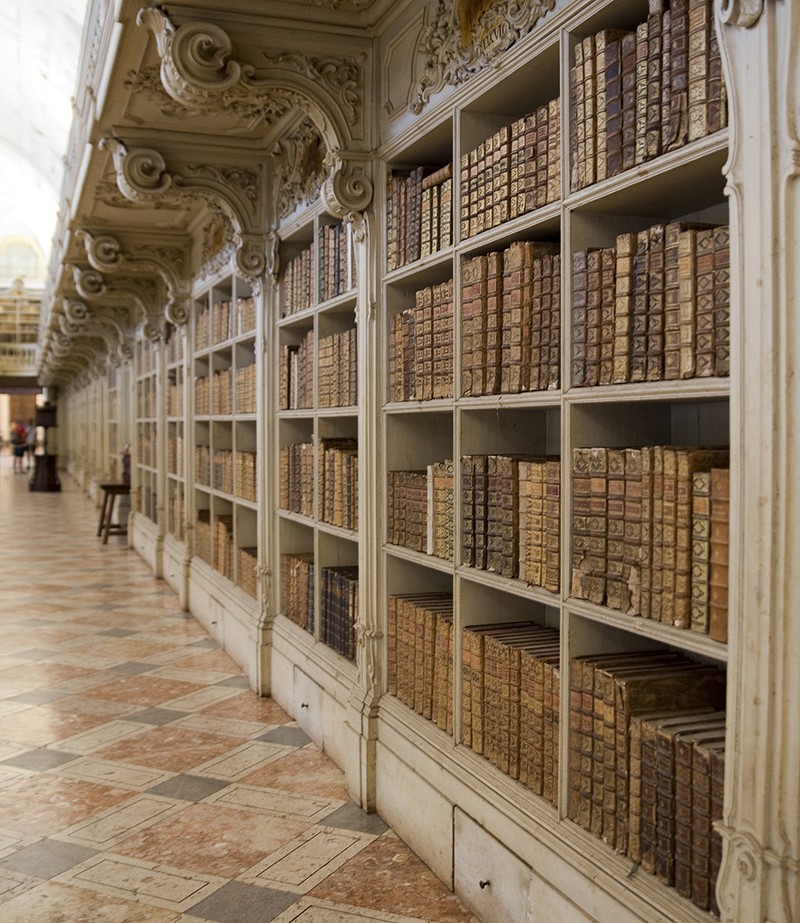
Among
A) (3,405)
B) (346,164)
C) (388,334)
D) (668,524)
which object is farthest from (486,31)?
(3,405)

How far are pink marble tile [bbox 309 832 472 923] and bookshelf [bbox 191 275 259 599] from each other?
2.54 meters

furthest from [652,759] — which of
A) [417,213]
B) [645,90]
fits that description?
[417,213]

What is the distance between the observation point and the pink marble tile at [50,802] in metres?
3.45

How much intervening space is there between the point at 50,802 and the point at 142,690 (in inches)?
61.8

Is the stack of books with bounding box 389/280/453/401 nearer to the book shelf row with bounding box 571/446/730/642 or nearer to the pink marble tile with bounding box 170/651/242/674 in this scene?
the book shelf row with bounding box 571/446/730/642

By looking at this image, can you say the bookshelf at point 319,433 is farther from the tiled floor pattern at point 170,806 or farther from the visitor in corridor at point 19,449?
the visitor in corridor at point 19,449

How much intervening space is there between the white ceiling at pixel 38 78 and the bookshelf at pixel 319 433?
7.63 m

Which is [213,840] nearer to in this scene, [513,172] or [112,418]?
[513,172]

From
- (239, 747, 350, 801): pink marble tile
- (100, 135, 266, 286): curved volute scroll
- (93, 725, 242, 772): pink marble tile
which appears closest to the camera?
(239, 747, 350, 801): pink marble tile

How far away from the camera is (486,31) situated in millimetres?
2730

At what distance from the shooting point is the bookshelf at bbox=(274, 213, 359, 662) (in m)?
3.97

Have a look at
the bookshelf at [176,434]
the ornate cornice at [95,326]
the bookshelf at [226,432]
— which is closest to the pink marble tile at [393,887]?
the bookshelf at [226,432]

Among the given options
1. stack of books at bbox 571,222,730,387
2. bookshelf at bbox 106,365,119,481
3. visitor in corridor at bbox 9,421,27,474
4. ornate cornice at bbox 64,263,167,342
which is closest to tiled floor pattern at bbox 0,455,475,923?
stack of books at bbox 571,222,730,387

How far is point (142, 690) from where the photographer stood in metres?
5.22
